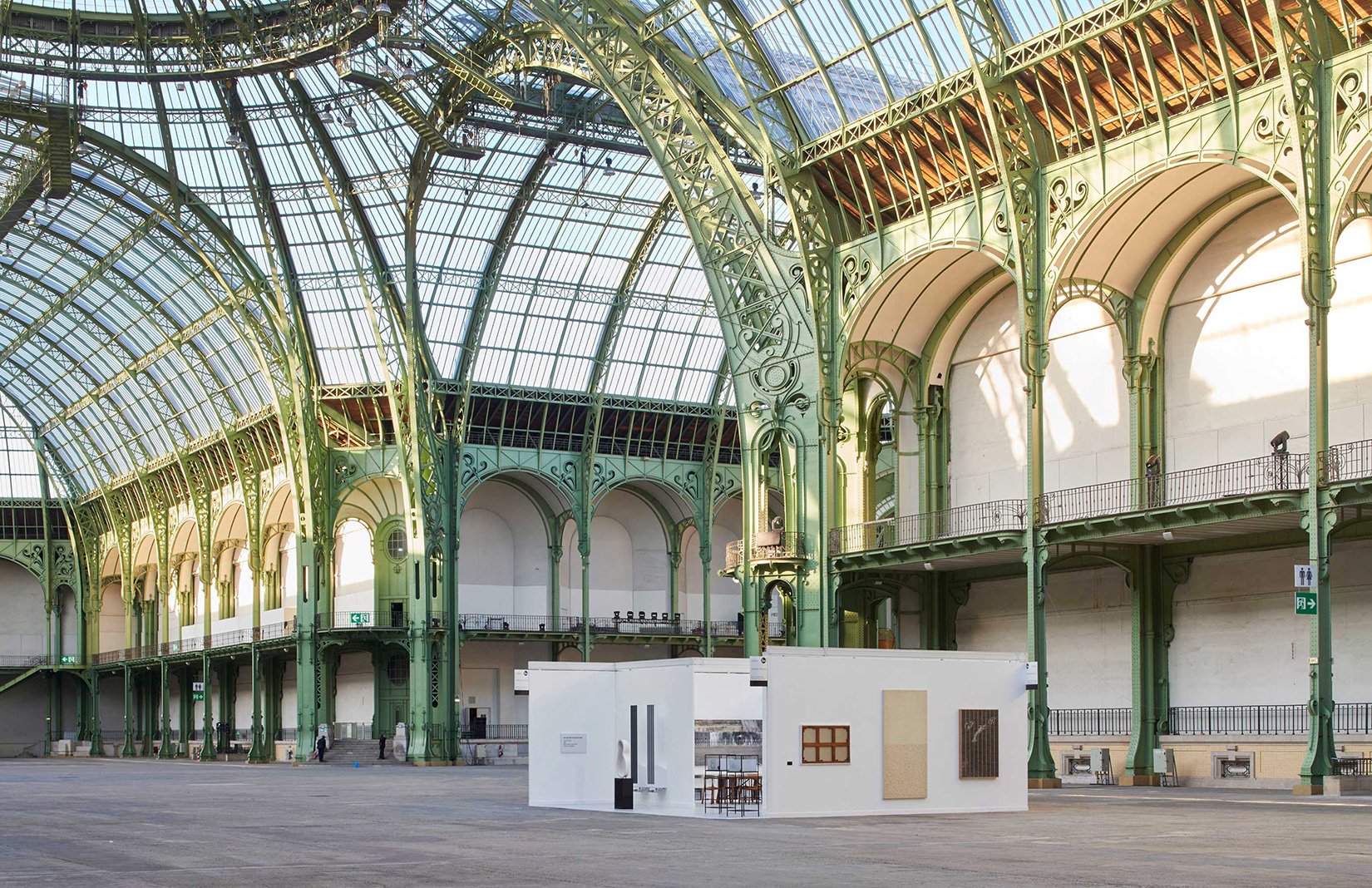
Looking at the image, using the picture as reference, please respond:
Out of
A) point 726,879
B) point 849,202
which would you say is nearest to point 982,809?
point 726,879

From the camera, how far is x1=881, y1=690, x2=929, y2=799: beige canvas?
94.7 ft

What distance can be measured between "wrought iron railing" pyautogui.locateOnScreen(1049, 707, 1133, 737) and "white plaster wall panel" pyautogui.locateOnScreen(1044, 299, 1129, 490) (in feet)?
19.9

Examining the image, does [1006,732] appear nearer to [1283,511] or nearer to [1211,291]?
[1283,511]

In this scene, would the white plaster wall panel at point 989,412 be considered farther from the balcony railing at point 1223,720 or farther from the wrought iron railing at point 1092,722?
the balcony railing at point 1223,720

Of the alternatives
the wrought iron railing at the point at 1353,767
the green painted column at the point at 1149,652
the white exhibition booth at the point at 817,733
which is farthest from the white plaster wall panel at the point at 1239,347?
the white exhibition booth at the point at 817,733

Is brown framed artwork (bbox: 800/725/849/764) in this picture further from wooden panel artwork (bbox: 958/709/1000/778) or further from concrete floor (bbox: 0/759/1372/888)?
wooden panel artwork (bbox: 958/709/1000/778)

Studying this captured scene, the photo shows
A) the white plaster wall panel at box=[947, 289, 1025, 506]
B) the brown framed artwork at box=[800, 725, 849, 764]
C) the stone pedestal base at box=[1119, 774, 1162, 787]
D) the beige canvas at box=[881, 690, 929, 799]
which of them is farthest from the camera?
the white plaster wall panel at box=[947, 289, 1025, 506]

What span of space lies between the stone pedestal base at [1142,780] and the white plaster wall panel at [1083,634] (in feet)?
7.13

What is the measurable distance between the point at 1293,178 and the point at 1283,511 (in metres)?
7.10

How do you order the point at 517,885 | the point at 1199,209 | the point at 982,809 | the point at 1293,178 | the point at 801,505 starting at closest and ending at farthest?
the point at 517,885 < the point at 982,809 < the point at 1293,178 < the point at 1199,209 < the point at 801,505

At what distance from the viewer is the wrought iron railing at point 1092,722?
143 feet

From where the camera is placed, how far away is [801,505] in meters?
47.5

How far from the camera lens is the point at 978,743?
97.6 ft

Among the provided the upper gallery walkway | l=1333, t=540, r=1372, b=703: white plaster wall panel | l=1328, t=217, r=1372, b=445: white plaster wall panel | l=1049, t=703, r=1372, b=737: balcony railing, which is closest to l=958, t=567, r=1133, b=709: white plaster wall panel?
l=1049, t=703, r=1372, b=737: balcony railing
